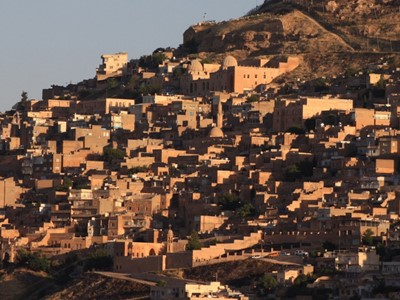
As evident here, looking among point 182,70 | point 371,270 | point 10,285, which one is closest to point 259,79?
point 182,70

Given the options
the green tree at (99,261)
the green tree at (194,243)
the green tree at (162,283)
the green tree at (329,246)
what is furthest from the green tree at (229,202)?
the green tree at (162,283)

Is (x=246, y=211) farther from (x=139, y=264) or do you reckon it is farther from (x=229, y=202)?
(x=139, y=264)

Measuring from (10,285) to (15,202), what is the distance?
10.3 m

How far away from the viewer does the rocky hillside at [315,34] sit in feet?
384

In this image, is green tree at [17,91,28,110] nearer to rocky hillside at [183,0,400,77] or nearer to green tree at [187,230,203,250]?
rocky hillside at [183,0,400,77]

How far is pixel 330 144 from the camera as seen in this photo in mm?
96062

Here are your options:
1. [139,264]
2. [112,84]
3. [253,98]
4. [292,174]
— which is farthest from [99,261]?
[112,84]

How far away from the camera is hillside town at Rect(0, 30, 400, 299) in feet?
263

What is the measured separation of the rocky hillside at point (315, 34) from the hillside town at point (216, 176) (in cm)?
242

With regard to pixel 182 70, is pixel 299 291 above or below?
below

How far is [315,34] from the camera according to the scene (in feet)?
397

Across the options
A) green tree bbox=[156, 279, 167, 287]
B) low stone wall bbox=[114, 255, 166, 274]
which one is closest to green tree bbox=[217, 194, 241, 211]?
low stone wall bbox=[114, 255, 166, 274]

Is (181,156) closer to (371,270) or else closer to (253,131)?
(253,131)

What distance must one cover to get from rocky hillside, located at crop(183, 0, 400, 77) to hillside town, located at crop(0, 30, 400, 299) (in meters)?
2.42
